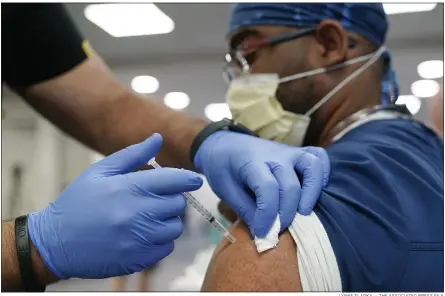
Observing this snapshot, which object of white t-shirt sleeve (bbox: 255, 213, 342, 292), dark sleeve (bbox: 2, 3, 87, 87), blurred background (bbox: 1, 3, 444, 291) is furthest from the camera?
blurred background (bbox: 1, 3, 444, 291)

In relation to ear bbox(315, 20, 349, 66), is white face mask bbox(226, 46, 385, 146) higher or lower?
lower

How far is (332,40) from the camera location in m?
1.35

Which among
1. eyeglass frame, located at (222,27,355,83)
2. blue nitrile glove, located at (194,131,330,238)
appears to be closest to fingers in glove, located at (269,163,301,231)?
blue nitrile glove, located at (194,131,330,238)

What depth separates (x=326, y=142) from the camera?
1.37 m

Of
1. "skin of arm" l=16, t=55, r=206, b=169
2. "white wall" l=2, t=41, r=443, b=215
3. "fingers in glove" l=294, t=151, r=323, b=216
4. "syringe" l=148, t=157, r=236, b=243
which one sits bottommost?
"white wall" l=2, t=41, r=443, b=215

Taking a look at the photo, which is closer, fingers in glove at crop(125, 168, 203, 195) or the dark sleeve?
fingers in glove at crop(125, 168, 203, 195)

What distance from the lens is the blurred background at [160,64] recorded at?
2594mm

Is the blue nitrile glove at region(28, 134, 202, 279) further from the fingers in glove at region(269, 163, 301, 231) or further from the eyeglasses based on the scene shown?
the eyeglasses

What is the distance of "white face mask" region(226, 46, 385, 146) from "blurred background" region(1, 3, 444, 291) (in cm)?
101

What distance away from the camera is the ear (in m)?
1.33

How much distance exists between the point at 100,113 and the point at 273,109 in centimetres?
71

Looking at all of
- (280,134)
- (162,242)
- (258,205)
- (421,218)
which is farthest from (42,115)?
(421,218)

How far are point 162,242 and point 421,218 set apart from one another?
53 cm

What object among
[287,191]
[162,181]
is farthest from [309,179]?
[162,181]
